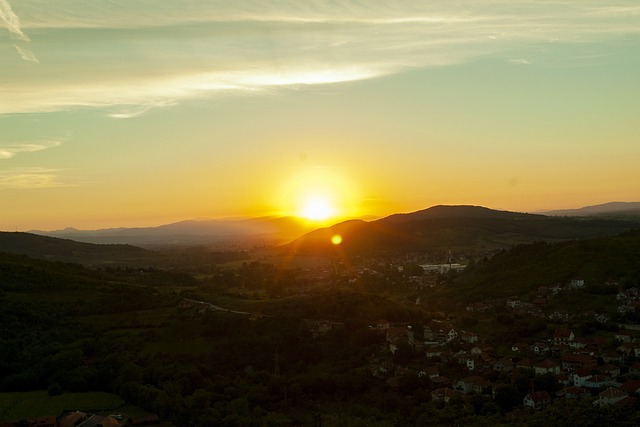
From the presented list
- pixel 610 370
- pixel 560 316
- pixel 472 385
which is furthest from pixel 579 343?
pixel 472 385

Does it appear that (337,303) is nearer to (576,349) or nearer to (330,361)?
(330,361)

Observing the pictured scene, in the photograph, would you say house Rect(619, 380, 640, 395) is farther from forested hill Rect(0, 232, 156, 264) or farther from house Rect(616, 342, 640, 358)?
forested hill Rect(0, 232, 156, 264)

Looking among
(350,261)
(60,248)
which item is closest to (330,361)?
(350,261)

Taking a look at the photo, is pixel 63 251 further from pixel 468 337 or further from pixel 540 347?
pixel 540 347

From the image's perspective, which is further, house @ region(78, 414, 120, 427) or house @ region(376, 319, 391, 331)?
house @ region(376, 319, 391, 331)

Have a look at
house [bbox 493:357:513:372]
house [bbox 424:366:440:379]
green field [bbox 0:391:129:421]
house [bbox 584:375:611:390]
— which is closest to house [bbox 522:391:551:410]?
house [bbox 584:375:611:390]

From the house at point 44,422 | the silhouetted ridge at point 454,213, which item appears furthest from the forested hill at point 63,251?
the house at point 44,422
